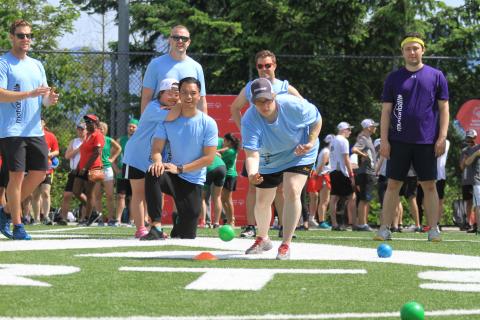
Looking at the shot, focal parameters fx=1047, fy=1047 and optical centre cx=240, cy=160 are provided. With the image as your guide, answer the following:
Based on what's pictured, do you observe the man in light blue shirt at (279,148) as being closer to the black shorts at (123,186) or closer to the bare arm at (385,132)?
the bare arm at (385,132)

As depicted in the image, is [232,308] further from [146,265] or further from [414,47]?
[414,47]

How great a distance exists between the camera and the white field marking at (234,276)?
594 centimetres

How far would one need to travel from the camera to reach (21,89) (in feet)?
33.5

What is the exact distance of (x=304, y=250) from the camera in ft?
30.2

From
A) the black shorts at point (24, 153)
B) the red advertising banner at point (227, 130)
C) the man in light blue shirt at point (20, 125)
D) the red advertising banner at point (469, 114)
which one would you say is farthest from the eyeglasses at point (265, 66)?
the red advertising banner at point (469, 114)

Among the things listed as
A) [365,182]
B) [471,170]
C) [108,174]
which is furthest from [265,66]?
[108,174]

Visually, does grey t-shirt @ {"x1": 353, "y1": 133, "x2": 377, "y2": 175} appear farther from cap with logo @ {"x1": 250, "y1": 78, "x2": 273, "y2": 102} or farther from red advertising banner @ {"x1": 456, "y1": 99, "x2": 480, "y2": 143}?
cap with logo @ {"x1": 250, "y1": 78, "x2": 273, "y2": 102}

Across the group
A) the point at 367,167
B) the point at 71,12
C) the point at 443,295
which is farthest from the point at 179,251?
the point at 71,12

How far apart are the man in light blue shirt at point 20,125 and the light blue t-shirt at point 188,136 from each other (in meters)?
1.15

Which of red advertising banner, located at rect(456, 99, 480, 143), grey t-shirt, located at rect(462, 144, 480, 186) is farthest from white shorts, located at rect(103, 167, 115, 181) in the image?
red advertising banner, located at rect(456, 99, 480, 143)

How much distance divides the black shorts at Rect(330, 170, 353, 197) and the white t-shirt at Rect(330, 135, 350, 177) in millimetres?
126

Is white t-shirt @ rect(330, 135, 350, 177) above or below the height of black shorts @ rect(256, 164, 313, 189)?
below

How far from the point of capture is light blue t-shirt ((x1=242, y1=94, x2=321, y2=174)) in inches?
323

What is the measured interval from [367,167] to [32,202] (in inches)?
225
